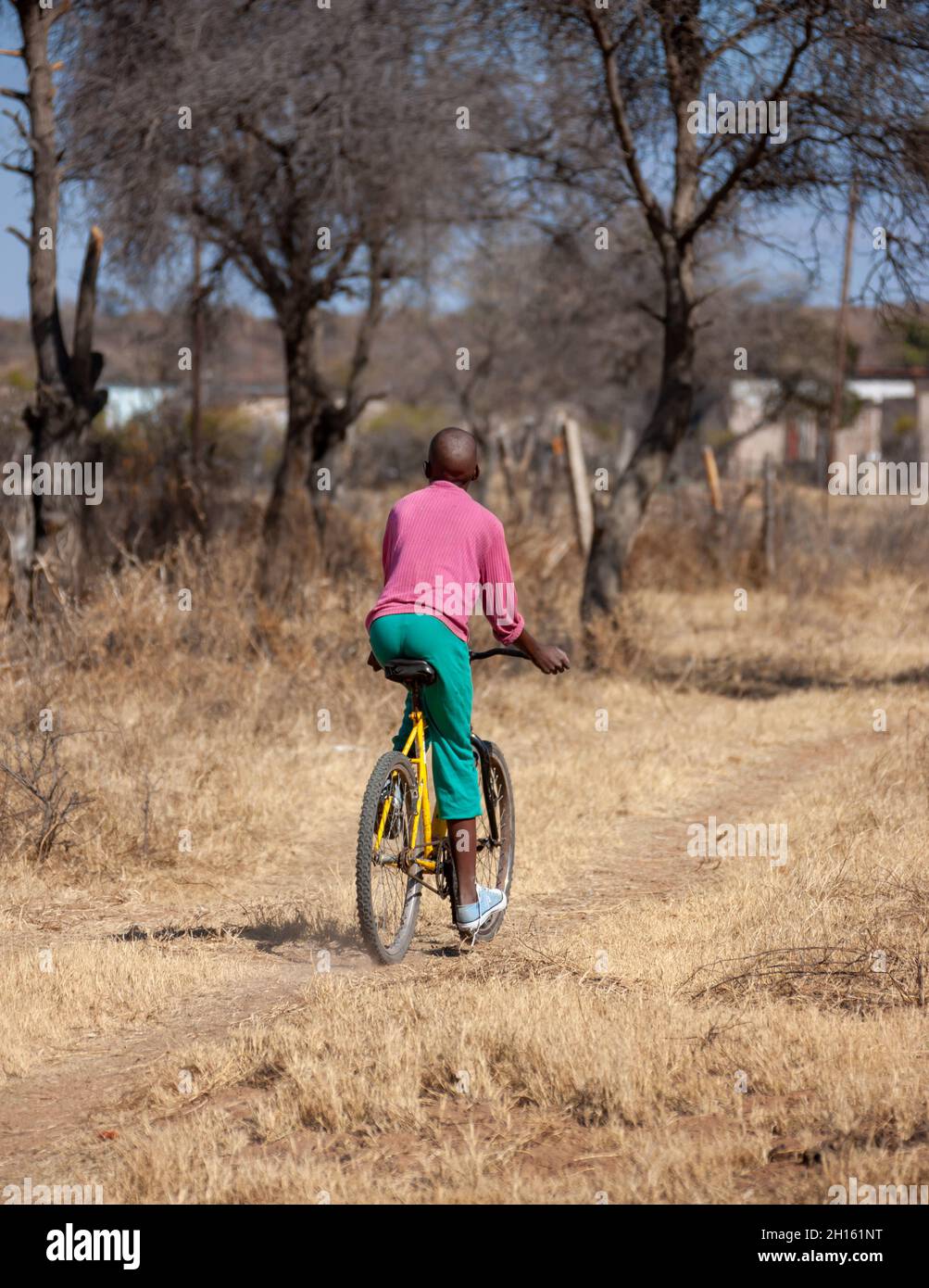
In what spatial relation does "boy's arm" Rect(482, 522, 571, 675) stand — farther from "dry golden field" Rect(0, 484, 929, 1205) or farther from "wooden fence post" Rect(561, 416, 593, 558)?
"wooden fence post" Rect(561, 416, 593, 558)

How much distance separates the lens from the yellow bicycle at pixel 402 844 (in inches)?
199

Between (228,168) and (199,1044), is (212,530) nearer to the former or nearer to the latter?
(228,168)

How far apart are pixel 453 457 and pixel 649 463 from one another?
7.67 metres

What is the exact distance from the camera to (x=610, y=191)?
13.5 metres

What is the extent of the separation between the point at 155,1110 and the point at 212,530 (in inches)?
432

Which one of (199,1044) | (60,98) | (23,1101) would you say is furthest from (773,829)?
(60,98)

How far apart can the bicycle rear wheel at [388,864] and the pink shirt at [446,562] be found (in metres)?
0.53

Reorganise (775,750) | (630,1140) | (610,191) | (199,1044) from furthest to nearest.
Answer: (610,191) → (775,750) → (199,1044) → (630,1140)

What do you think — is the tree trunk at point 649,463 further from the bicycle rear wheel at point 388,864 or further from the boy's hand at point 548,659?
the bicycle rear wheel at point 388,864

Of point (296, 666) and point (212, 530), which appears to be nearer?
point (296, 666)
